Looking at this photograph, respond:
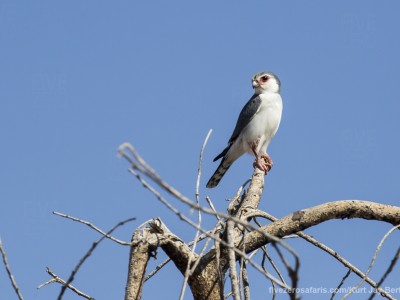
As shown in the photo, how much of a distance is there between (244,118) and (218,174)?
0.71 meters

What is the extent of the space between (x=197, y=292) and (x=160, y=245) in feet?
1.04

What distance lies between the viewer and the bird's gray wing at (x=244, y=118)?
825cm

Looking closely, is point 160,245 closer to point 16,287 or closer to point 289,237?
point 289,237

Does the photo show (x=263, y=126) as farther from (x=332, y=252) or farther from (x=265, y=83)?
(x=332, y=252)

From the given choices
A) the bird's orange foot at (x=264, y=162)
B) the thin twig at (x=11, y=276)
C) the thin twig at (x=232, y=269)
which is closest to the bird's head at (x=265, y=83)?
the bird's orange foot at (x=264, y=162)

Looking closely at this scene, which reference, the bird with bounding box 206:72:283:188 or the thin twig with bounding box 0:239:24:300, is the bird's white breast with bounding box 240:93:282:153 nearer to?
the bird with bounding box 206:72:283:188

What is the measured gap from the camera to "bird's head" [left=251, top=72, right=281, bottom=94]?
28.1 ft

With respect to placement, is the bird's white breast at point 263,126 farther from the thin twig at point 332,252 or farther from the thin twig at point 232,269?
the thin twig at point 232,269

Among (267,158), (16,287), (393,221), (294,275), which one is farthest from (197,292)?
(267,158)

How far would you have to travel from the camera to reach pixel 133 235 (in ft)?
11.2

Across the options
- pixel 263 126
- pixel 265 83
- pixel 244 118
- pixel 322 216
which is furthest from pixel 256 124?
pixel 322 216

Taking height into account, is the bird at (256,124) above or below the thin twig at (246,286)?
above

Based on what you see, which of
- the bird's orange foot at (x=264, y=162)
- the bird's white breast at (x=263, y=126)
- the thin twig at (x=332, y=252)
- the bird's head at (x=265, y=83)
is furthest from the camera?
the bird's head at (x=265, y=83)

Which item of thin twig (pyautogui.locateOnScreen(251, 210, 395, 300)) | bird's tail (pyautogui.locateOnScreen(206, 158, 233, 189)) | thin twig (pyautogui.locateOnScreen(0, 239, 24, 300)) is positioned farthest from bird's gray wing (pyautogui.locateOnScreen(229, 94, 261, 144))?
thin twig (pyautogui.locateOnScreen(0, 239, 24, 300))
